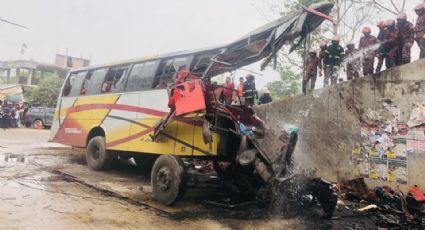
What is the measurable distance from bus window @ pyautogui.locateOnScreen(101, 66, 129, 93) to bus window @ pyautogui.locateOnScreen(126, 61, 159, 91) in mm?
360

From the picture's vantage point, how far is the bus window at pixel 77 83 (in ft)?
36.3

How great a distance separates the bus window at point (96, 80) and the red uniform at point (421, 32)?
24.9 feet

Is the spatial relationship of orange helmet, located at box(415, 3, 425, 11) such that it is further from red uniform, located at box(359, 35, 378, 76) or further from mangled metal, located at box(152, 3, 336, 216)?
mangled metal, located at box(152, 3, 336, 216)

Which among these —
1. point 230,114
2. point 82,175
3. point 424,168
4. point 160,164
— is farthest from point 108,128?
point 424,168

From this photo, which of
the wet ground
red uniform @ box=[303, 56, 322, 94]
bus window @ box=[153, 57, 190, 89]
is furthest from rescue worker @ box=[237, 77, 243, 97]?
the wet ground

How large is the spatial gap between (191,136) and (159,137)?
91 cm

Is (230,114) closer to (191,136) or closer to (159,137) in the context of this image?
(191,136)

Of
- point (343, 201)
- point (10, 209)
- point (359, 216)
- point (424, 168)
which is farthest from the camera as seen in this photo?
point (343, 201)

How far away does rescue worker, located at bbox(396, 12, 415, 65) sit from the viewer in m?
7.64

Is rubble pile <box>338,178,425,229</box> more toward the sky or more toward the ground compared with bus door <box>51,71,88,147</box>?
more toward the ground

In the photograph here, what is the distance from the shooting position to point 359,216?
6465 millimetres

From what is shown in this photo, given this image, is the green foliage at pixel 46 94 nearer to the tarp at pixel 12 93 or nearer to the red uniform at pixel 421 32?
the tarp at pixel 12 93

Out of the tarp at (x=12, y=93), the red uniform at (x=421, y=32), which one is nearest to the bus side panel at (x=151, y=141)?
the red uniform at (x=421, y=32)

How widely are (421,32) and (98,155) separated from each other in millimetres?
8047
